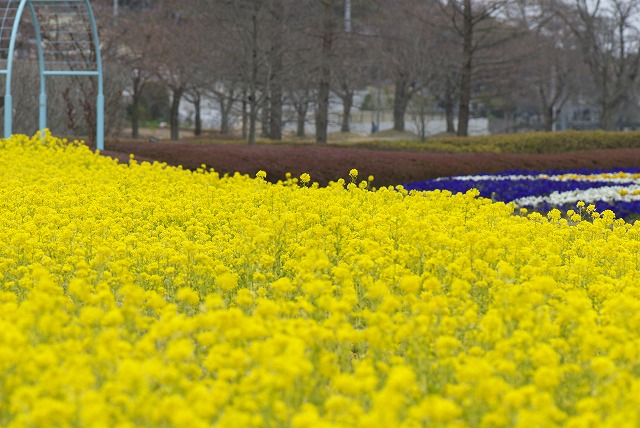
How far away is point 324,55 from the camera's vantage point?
27734mm

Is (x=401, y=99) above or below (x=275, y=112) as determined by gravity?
above

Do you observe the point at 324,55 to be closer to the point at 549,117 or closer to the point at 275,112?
the point at 275,112

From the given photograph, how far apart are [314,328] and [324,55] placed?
2446 cm

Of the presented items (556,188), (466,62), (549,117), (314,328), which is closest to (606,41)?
(549,117)

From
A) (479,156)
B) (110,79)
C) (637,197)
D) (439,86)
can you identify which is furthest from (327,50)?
(637,197)

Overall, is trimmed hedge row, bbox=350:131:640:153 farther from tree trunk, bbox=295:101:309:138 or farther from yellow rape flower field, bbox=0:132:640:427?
yellow rape flower field, bbox=0:132:640:427

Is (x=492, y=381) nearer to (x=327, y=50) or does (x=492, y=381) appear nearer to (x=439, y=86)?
(x=327, y=50)

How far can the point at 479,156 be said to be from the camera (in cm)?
1942

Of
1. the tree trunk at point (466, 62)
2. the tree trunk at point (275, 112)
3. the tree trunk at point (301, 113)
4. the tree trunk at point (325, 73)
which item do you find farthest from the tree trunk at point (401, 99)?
the tree trunk at point (325, 73)

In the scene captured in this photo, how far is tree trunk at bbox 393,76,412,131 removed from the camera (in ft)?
116

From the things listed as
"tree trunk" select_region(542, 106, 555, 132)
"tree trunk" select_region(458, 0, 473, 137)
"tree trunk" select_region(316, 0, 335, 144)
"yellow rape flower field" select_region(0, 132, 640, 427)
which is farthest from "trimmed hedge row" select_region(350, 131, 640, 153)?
"tree trunk" select_region(542, 106, 555, 132)

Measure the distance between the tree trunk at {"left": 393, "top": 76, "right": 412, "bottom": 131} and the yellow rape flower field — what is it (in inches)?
1055

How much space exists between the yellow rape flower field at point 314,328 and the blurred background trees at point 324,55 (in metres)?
14.8

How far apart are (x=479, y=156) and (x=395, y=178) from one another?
2.91 m
